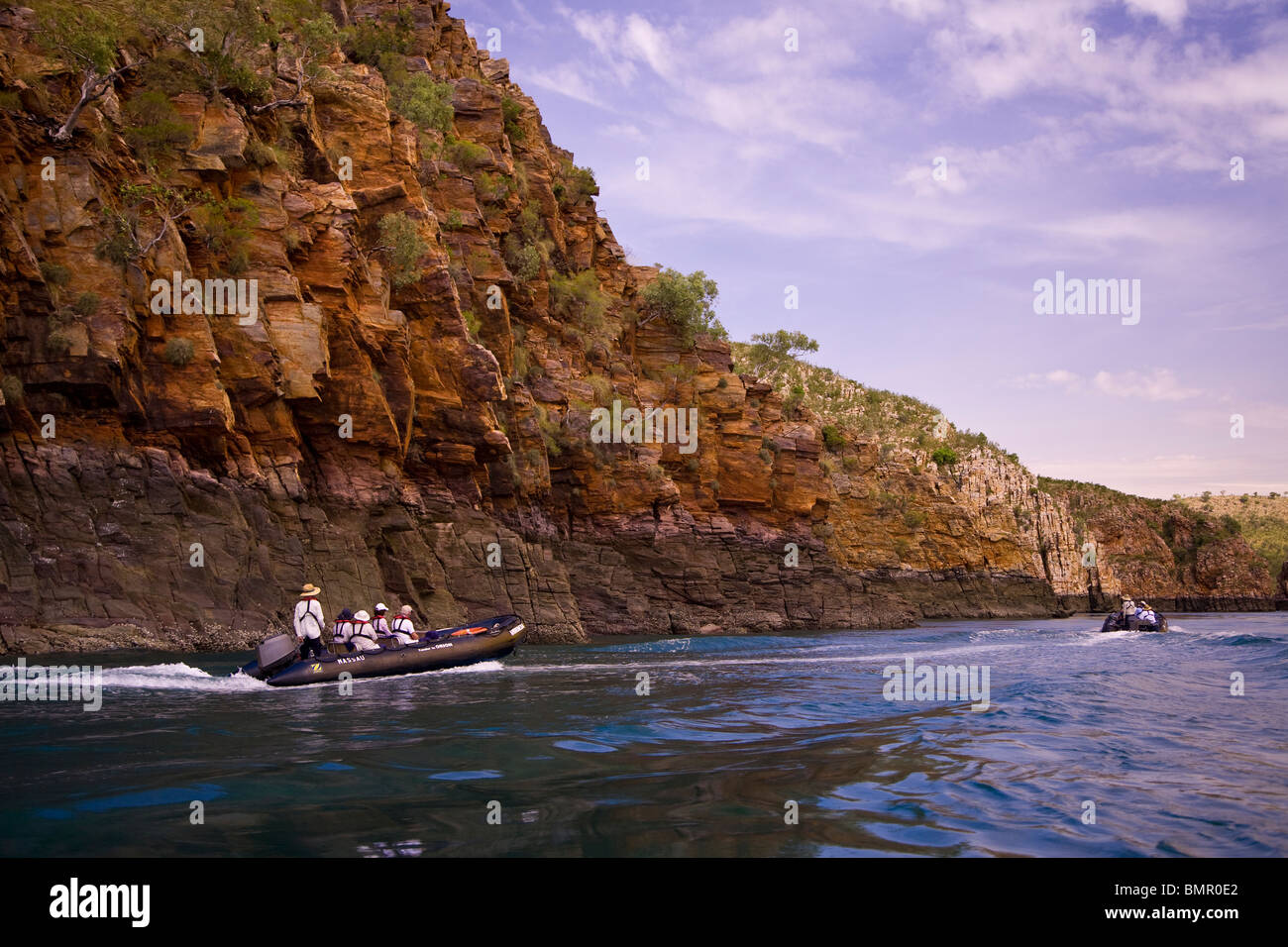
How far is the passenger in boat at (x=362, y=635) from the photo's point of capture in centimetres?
1992

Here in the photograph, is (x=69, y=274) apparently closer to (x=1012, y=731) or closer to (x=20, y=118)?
(x=20, y=118)

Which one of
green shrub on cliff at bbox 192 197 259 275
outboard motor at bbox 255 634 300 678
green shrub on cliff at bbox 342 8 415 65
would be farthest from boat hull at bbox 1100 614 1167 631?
green shrub on cliff at bbox 342 8 415 65

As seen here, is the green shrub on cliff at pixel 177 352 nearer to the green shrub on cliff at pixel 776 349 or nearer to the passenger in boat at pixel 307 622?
the passenger in boat at pixel 307 622

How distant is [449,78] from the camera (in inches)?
1812

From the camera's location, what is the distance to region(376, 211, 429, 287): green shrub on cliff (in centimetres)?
3167

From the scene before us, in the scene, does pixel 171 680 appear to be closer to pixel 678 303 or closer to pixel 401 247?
pixel 401 247

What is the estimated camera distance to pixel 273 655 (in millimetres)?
17016

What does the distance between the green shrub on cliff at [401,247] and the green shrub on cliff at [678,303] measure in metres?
19.9

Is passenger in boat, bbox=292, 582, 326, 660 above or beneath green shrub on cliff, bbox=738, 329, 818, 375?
beneath

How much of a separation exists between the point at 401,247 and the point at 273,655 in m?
18.8

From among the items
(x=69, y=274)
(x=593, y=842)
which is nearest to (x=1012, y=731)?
(x=593, y=842)

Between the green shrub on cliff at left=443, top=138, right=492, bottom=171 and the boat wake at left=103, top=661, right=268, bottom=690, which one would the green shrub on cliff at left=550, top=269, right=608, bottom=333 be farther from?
the boat wake at left=103, top=661, right=268, bottom=690

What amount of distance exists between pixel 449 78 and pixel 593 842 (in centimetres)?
4680

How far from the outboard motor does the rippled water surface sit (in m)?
0.76
